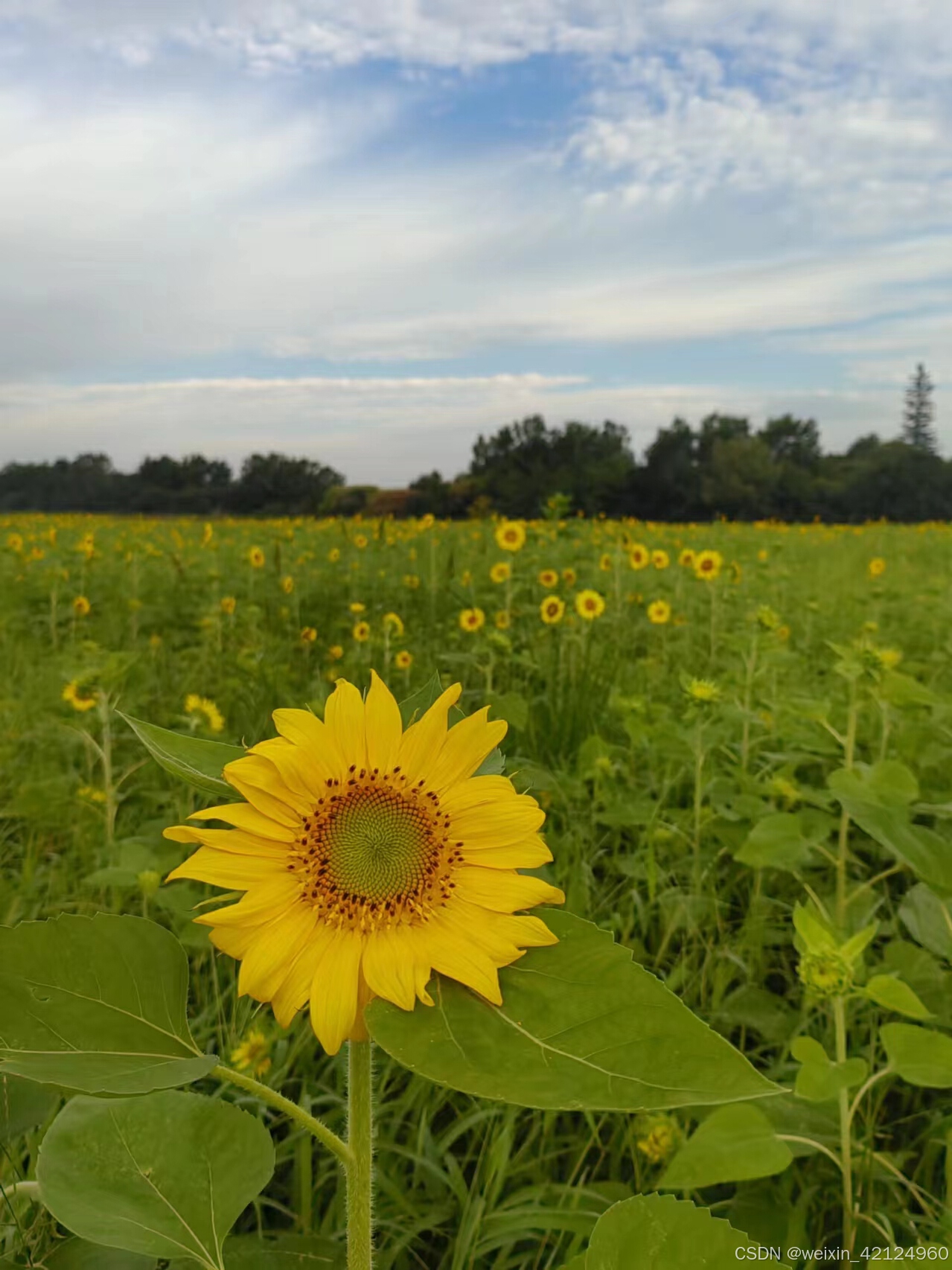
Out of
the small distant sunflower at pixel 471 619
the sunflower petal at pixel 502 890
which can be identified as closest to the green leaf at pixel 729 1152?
the sunflower petal at pixel 502 890

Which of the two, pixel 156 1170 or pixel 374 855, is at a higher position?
pixel 374 855

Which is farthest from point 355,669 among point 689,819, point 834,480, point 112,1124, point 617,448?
point 834,480

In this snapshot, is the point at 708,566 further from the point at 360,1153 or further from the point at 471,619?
the point at 360,1153

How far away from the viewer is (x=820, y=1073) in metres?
1.01

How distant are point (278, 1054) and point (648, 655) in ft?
10.1

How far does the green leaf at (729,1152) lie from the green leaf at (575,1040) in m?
0.56

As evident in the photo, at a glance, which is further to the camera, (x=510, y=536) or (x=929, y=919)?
(x=510, y=536)

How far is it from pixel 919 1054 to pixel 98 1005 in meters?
0.90

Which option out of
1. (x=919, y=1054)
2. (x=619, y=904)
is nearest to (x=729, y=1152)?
(x=919, y=1054)

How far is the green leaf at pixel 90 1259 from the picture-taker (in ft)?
2.39

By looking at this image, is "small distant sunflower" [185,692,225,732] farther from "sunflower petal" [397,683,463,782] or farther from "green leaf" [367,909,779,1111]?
"green leaf" [367,909,779,1111]

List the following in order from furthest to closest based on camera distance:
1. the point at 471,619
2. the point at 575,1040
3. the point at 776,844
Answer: the point at 471,619 → the point at 776,844 → the point at 575,1040

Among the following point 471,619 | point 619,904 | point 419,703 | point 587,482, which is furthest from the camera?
point 587,482

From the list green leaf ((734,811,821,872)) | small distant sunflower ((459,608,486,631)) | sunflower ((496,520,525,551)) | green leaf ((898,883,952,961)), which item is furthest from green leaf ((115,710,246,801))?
sunflower ((496,520,525,551))
